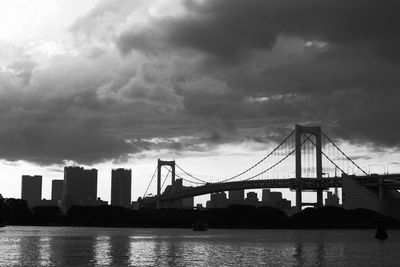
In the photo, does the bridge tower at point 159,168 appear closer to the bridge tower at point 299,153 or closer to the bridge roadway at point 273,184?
the bridge roadway at point 273,184

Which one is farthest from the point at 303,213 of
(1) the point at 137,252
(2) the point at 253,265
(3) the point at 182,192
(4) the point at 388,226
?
(2) the point at 253,265

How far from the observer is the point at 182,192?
150m

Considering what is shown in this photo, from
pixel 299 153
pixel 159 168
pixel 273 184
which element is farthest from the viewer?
pixel 159 168

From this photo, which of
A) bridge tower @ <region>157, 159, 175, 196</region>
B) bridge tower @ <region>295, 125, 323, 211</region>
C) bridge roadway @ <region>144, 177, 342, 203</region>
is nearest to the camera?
bridge roadway @ <region>144, 177, 342, 203</region>

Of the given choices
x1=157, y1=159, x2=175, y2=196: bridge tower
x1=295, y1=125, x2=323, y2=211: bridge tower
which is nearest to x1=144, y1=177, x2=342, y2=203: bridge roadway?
x1=295, y1=125, x2=323, y2=211: bridge tower

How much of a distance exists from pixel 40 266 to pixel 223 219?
345 feet

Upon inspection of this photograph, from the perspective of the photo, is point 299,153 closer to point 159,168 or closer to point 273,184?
point 273,184

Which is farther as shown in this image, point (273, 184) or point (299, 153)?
point (273, 184)

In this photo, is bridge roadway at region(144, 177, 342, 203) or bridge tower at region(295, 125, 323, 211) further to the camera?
bridge tower at region(295, 125, 323, 211)

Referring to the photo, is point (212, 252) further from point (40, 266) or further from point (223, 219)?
point (223, 219)

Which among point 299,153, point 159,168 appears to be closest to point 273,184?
point 299,153

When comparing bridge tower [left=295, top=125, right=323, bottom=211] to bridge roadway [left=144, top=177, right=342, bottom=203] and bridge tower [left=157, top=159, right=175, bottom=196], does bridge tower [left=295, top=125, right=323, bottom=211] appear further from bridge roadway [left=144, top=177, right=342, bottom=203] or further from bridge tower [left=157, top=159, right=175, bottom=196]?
bridge tower [left=157, top=159, right=175, bottom=196]

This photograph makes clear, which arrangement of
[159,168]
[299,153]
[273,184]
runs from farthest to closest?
[159,168]
[273,184]
[299,153]

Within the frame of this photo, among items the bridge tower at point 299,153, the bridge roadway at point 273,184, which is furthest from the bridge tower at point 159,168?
the bridge tower at point 299,153
